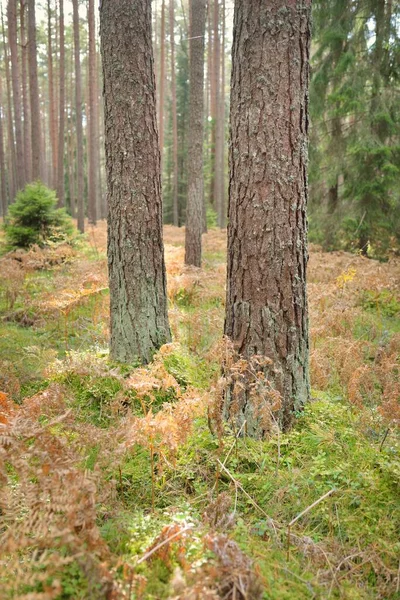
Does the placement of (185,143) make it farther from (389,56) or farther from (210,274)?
(210,274)

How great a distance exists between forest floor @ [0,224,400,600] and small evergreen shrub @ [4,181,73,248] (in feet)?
21.5

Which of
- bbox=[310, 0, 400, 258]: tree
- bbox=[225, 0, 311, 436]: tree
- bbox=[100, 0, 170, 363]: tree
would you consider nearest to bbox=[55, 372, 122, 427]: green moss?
bbox=[100, 0, 170, 363]: tree

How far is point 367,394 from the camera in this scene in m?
4.56

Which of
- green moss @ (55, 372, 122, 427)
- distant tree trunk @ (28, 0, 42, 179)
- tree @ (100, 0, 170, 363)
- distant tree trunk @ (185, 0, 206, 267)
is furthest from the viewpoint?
distant tree trunk @ (28, 0, 42, 179)

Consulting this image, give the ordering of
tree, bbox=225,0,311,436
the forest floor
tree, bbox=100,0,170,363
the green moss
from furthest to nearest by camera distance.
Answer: tree, bbox=100,0,170,363 < the green moss < tree, bbox=225,0,311,436 < the forest floor

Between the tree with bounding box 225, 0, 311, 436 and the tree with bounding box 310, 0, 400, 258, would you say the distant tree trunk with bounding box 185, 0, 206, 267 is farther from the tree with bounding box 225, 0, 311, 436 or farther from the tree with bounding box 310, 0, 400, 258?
the tree with bounding box 225, 0, 311, 436

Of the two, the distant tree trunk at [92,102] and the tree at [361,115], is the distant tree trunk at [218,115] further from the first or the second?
the tree at [361,115]

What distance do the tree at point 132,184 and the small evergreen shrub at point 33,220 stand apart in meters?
6.77

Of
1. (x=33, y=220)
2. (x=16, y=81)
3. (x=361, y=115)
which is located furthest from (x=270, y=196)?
(x=16, y=81)

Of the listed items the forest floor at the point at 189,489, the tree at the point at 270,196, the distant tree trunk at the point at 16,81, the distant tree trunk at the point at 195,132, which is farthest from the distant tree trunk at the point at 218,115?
the forest floor at the point at 189,489

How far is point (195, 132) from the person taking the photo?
34.2 feet

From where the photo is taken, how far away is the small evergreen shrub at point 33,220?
36.2 feet

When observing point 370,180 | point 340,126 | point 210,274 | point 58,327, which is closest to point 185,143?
point 340,126

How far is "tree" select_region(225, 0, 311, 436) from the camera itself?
3.19m
